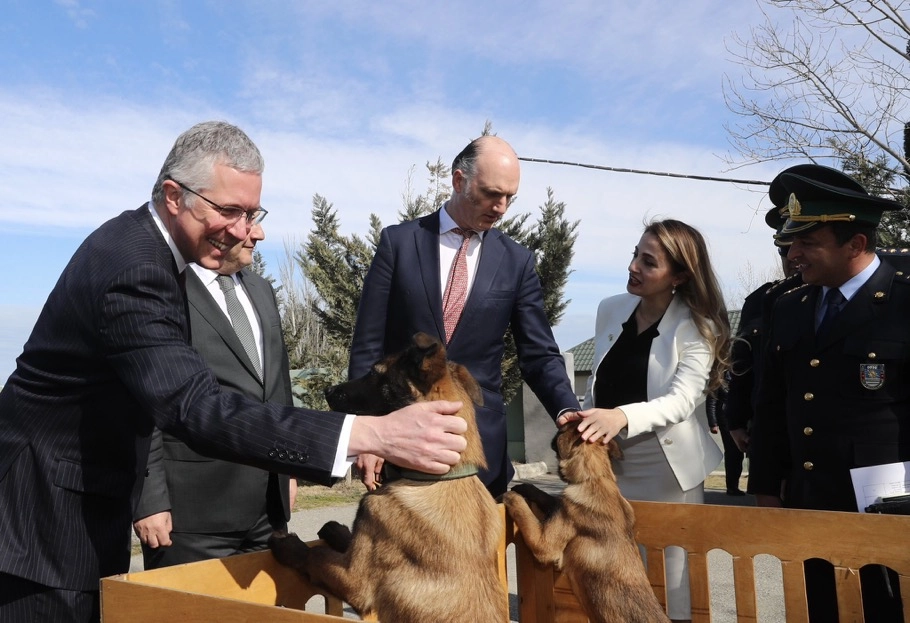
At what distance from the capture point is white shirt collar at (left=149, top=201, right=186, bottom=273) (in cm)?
246

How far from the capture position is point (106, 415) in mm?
2426

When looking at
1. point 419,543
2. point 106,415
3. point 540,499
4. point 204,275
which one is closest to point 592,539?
point 540,499

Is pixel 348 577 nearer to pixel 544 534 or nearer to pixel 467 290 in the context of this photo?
pixel 544 534

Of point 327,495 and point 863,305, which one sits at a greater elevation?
point 863,305

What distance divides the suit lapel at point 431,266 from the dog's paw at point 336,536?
3.81ft

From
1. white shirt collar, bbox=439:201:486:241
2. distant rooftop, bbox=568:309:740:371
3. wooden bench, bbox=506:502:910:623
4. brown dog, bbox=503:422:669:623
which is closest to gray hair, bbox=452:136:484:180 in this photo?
white shirt collar, bbox=439:201:486:241

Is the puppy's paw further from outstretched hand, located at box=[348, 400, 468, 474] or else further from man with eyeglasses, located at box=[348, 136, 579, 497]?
outstretched hand, located at box=[348, 400, 468, 474]

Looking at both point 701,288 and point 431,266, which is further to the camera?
point 701,288

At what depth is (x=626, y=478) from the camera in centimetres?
412

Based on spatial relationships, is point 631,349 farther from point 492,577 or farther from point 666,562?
point 492,577

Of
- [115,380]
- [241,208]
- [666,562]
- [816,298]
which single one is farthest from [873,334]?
[115,380]

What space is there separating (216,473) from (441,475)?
4.12 feet

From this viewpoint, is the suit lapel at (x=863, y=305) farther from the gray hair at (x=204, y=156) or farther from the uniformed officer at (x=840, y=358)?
the gray hair at (x=204, y=156)

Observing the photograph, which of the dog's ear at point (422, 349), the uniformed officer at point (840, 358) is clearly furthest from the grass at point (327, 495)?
the dog's ear at point (422, 349)
